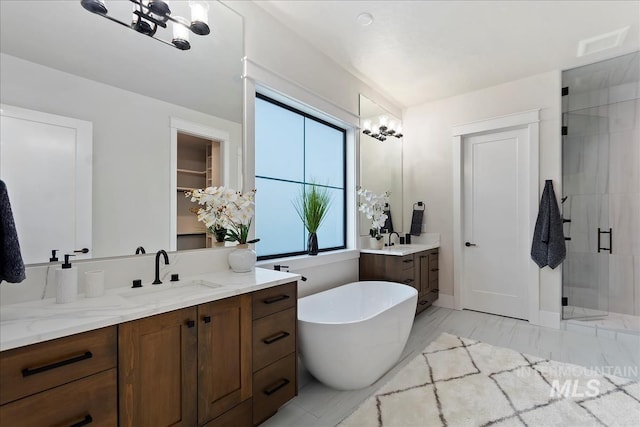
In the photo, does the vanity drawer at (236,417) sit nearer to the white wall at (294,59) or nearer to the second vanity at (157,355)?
the second vanity at (157,355)

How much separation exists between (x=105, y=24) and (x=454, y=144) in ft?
12.4

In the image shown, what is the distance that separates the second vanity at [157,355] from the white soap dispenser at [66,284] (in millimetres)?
41

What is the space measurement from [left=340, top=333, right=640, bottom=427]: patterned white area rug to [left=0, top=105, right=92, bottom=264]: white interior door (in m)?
1.81

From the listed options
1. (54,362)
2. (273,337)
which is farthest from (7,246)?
(273,337)

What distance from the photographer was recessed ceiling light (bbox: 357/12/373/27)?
7.79 ft

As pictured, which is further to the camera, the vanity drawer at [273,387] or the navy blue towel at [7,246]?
the vanity drawer at [273,387]

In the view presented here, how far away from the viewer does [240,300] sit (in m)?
1.55

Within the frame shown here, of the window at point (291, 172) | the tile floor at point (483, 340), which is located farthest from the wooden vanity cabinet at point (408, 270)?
the window at point (291, 172)

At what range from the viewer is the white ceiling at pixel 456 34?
2.31 metres

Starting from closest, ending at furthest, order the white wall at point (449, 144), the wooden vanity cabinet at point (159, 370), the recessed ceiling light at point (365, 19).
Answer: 1. the wooden vanity cabinet at point (159, 370)
2. the recessed ceiling light at point (365, 19)
3. the white wall at point (449, 144)

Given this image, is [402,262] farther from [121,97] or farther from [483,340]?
[121,97]

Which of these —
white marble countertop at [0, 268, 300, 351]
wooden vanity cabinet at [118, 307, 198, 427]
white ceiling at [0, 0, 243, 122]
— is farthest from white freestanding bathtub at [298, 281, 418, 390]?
white ceiling at [0, 0, 243, 122]

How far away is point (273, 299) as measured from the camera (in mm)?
1719

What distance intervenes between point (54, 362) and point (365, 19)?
2.80 metres
